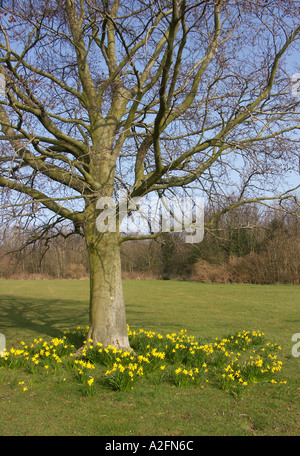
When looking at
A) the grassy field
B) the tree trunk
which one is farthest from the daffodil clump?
the tree trunk

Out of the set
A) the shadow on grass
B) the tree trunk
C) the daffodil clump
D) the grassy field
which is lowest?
the shadow on grass

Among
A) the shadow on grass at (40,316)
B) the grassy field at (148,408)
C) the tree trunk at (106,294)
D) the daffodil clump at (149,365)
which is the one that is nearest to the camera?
the grassy field at (148,408)

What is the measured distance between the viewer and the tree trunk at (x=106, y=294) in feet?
23.3

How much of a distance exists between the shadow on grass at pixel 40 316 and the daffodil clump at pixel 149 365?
3.54 metres

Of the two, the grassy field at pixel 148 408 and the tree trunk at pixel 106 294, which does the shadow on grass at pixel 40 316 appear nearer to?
the tree trunk at pixel 106 294

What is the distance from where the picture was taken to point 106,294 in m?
7.15

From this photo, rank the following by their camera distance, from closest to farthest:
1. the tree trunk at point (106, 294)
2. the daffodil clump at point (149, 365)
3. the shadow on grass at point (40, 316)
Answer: the daffodil clump at point (149, 365) < the tree trunk at point (106, 294) < the shadow on grass at point (40, 316)

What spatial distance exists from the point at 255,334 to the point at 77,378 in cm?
440

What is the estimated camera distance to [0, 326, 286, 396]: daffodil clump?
18.7ft

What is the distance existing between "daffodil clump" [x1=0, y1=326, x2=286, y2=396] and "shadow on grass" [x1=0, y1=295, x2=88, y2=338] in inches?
139

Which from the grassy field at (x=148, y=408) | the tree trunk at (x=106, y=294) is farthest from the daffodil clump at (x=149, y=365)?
the tree trunk at (x=106, y=294)

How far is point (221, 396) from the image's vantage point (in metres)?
5.38

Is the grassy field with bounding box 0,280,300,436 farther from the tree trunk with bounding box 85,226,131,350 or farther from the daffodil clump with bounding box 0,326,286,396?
the tree trunk with bounding box 85,226,131,350

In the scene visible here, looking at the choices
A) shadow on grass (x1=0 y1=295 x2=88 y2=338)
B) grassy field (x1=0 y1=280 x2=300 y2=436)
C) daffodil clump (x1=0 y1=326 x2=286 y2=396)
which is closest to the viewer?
grassy field (x1=0 y1=280 x2=300 y2=436)
